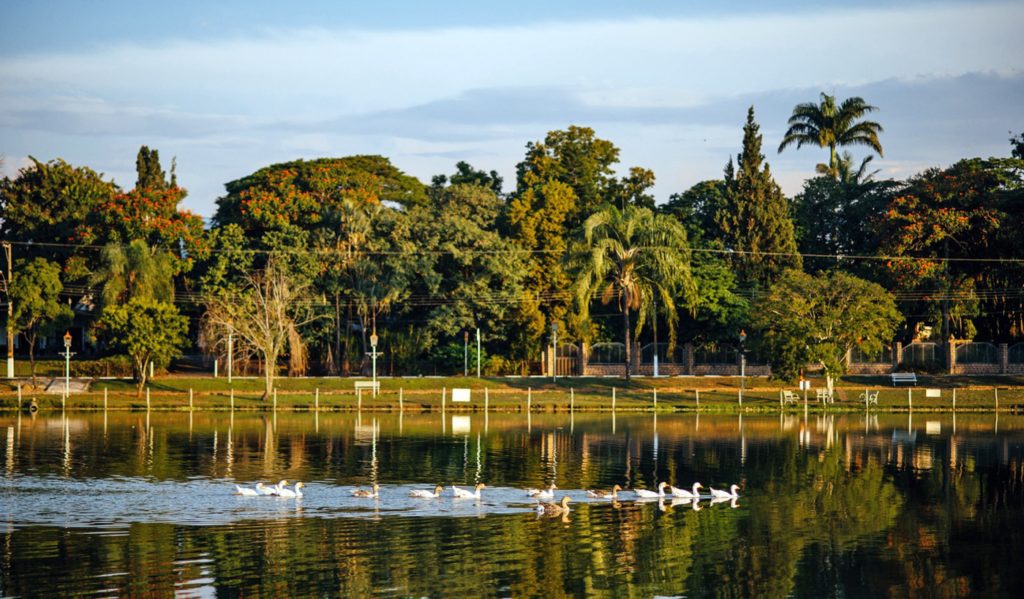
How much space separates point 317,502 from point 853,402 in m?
53.1

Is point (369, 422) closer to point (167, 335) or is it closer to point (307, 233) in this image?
point (167, 335)

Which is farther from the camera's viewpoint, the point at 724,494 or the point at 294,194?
the point at 294,194

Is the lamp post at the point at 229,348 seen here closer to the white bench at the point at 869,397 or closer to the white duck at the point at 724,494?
the white bench at the point at 869,397

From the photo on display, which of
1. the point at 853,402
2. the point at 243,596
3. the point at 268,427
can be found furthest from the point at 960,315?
the point at 243,596

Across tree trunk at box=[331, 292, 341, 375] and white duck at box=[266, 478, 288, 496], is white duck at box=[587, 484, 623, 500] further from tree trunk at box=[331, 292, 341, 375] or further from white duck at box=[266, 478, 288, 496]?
tree trunk at box=[331, 292, 341, 375]

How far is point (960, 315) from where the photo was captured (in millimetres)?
99375

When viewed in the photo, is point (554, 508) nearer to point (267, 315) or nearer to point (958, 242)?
point (267, 315)

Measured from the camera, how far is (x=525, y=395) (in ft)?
291

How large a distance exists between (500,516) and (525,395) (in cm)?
4727

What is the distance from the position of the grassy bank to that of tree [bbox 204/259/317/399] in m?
3.15

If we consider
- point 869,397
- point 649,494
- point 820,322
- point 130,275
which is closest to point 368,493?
point 649,494

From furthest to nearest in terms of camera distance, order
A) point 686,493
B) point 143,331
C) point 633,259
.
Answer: point 633,259
point 143,331
point 686,493

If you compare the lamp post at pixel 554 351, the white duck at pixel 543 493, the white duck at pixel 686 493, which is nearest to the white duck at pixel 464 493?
the white duck at pixel 543 493

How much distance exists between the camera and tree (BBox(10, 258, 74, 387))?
Answer: 94.3 metres
